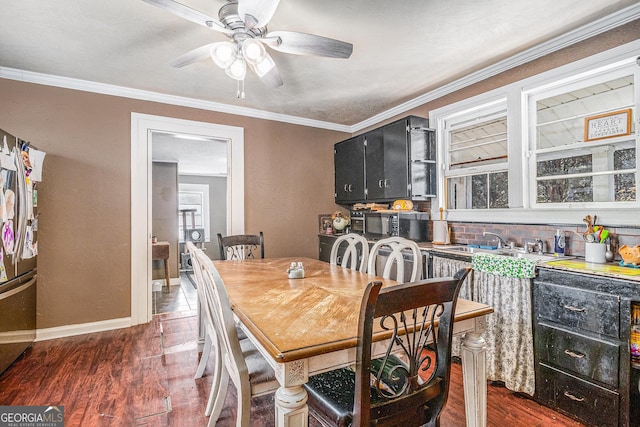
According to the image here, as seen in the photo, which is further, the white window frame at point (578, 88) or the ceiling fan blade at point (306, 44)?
the white window frame at point (578, 88)

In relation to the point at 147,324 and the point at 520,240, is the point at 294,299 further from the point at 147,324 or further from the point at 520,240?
the point at 147,324

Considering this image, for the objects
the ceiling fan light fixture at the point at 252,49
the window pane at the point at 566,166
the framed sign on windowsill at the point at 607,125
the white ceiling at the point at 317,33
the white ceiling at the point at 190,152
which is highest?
the white ceiling at the point at 317,33

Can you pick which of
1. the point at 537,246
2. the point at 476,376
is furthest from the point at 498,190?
the point at 476,376

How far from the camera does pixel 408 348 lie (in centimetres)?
116

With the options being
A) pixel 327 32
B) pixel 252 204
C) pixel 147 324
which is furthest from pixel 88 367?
pixel 327 32

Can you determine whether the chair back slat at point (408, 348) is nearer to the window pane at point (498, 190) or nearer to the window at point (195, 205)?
the window pane at point (498, 190)

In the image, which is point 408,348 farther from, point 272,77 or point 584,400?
point 272,77

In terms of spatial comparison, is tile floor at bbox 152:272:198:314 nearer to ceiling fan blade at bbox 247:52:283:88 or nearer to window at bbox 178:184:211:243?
window at bbox 178:184:211:243

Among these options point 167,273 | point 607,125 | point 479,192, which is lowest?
point 167,273

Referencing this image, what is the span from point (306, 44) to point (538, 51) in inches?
76.3

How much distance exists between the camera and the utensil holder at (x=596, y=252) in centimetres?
209

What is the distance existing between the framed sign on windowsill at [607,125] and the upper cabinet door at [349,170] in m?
2.27

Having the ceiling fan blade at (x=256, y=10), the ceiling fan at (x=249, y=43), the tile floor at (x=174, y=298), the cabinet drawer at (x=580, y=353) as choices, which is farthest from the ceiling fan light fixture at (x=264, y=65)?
the tile floor at (x=174, y=298)

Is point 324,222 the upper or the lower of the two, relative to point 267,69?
lower
